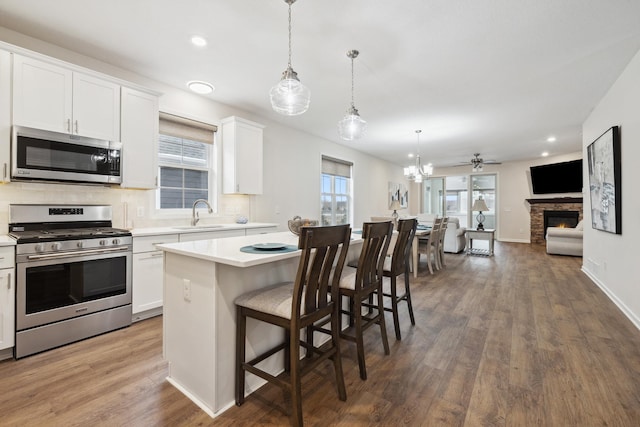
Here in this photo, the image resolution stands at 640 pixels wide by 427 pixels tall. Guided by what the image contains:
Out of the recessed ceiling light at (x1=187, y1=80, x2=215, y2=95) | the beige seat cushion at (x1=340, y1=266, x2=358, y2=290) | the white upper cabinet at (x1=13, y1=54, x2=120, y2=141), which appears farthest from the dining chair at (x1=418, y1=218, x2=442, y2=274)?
the white upper cabinet at (x1=13, y1=54, x2=120, y2=141)

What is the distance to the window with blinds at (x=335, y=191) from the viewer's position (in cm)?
651

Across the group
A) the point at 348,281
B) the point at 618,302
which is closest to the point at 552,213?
the point at 618,302

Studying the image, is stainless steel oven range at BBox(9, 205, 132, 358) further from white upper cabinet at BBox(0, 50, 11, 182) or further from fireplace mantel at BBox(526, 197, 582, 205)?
fireplace mantel at BBox(526, 197, 582, 205)

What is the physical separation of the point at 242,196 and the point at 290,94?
2578 mm

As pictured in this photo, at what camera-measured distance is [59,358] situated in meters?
2.21

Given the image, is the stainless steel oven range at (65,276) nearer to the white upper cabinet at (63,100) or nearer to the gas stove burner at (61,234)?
the gas stove burner at (61,234)

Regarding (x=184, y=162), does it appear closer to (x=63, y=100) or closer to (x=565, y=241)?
(x=63, y=100)

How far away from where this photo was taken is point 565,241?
258 inches

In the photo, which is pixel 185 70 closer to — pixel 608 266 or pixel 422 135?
pixel 422 135

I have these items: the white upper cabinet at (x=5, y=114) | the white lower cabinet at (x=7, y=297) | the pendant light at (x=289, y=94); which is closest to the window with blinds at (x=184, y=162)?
the white upper cabinet at (x=5, y=114)

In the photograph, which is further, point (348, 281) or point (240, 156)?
point (240, 156)

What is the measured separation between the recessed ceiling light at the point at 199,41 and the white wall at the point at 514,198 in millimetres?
9700

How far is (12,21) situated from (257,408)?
355cm

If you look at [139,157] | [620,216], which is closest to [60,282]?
[139,157]
